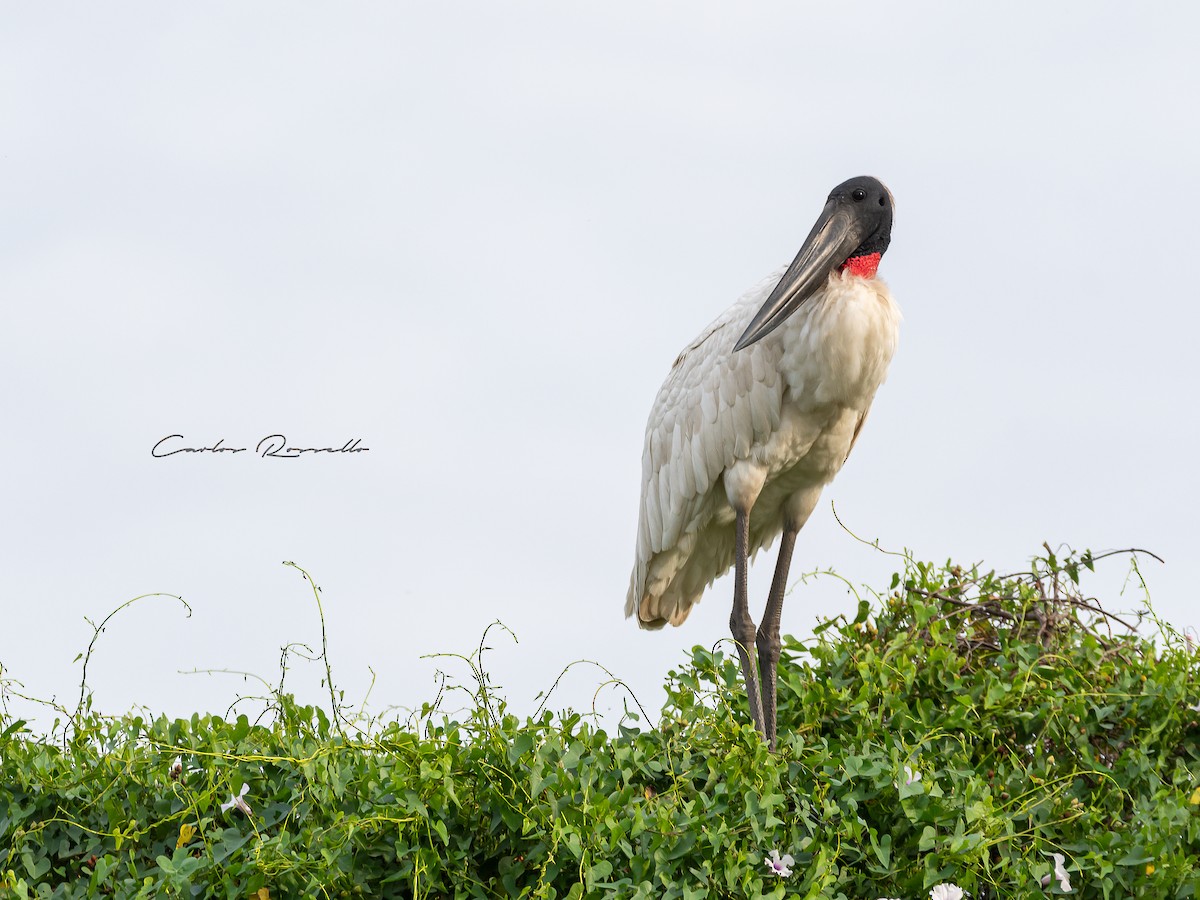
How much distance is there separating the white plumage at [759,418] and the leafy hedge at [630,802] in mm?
1006

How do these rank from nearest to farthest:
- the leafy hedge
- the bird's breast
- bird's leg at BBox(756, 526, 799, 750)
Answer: the leafy hedge < the bird's breast < bird's leg at BBox(756, 526, 799, 750)

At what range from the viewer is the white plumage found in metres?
5.50

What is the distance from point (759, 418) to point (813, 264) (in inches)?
26.4

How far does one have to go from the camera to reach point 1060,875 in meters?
4.10

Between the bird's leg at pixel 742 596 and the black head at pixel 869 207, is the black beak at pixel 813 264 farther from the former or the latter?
the bird's leg at pixel 742 596

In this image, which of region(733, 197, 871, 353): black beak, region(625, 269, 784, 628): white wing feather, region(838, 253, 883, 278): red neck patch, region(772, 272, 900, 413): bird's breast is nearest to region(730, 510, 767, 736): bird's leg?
region(625, 269, 784, 628): white wing feather

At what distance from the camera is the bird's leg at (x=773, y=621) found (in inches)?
229

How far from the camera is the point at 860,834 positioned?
4160mm

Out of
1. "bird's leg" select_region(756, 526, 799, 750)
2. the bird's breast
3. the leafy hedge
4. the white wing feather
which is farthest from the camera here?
"bird's leg" select_region(756, 526, 799, 750)

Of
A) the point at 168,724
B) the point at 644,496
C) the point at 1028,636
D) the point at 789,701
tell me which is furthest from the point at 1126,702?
the point at 168,724

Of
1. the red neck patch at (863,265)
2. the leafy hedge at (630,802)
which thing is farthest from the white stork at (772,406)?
the leafy hedge at (630,802)

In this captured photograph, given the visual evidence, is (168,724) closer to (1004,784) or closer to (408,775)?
(408,775)

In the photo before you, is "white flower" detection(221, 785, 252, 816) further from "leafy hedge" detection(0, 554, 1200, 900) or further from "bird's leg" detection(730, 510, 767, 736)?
"bird's leg" detection(730, 510, 767, 736)

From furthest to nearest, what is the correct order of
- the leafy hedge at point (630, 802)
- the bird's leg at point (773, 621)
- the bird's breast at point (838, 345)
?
1. the bird's leg at point (773, 621)
2. the bird's breast at point (838, 345)
3. the leafy hedge at point (630, 802)
